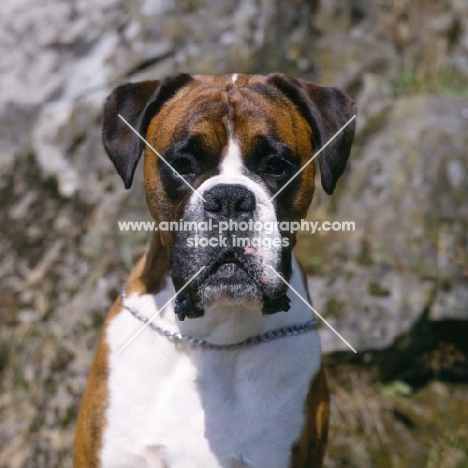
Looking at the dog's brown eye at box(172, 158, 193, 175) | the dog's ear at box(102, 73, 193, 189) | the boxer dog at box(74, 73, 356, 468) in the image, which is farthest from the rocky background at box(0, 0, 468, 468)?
the dog's brown eye at box(172, 158, 193, 175)

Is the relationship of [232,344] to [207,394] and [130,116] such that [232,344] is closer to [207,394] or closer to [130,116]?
[207,394]

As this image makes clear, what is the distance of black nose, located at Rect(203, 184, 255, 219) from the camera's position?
2.45 m

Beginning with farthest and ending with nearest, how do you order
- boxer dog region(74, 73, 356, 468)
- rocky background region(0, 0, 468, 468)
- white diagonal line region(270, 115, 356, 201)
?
rocky background region(0, 0, 468, 468) → white diagonal line region(270, 115, 356, 201) → boxer dog region(74, 73, 356, 468)

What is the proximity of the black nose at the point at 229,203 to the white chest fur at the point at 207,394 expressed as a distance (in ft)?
1.60

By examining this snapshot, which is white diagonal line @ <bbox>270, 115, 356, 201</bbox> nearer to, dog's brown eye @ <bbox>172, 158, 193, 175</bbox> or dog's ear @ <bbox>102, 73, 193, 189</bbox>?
dog's brown eye @ <bbox>172, 158, 193, 175</bbox>

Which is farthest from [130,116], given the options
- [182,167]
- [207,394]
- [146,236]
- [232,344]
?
[146,236]

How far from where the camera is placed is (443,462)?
4066 mm

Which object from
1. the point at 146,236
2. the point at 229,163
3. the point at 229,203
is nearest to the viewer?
the point at 229,203

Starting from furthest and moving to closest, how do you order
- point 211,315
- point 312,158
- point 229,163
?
point 312,158
point 211,315
point 229,163

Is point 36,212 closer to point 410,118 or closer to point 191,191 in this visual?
point 191,191

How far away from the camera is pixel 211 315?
2.82 m

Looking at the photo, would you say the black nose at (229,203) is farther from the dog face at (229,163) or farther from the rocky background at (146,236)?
the rocky background at (146,236)

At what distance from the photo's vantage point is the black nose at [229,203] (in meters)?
2.45

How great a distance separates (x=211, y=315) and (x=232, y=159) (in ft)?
1.88
